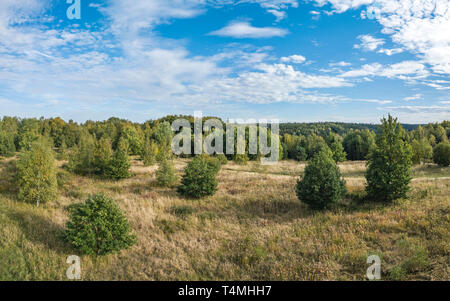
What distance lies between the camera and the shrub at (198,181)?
18.9m

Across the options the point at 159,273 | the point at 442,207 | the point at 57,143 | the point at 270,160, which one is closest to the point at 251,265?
the point at 159,273

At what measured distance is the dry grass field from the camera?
753 centimetres

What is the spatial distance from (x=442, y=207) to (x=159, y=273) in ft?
45.0

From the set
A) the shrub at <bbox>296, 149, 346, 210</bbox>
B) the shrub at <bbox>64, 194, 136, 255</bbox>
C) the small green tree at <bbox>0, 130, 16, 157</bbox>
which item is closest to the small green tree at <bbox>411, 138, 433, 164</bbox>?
the shrub at <bbox>296, 149, 346, 210</bbox>

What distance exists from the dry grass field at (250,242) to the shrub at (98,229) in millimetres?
415

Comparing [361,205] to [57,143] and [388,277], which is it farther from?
[57,143]

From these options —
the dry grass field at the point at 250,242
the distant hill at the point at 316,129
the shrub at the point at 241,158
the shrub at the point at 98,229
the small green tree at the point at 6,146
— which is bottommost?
the dry grass field at the point at 250,242

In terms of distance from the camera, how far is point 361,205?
14891 mm

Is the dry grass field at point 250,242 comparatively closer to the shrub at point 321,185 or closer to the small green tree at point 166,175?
the shrub at point 321,185

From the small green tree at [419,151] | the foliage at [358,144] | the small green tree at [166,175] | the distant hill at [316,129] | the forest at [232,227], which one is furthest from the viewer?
the distant hill at [316,129]

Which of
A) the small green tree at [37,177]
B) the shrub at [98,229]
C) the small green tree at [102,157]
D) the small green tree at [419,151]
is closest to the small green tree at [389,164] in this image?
the shrub at [98,229]

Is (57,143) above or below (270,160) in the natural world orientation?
above

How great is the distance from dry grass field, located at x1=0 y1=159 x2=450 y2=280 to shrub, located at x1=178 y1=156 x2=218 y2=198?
2248mm
